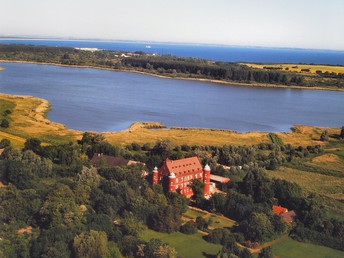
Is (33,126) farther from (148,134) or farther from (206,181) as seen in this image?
(206,181)

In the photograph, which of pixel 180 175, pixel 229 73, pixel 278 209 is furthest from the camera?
pixel 229 73

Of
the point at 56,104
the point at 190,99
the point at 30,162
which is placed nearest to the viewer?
the point at 30,162

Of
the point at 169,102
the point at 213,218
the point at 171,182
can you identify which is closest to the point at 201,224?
the point at 213,218

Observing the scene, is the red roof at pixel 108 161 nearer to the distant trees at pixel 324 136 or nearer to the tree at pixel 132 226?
the tree at pixel 132 226

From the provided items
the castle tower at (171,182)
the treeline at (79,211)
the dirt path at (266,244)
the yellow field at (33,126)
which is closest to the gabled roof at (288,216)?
the dirt path at (266,244)

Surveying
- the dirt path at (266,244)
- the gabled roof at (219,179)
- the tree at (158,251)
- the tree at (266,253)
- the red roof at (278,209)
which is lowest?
the dirt path at (266,244)

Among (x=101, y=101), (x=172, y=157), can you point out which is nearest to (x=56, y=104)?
(x=101, y=101)

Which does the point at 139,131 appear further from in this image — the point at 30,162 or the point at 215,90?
the point at 215,90
